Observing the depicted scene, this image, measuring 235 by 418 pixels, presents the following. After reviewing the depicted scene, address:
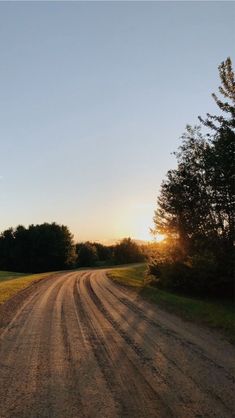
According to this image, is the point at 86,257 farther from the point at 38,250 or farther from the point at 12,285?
the point at 12,285

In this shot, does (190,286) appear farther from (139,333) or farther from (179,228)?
(139,333)

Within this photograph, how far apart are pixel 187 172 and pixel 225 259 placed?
25.2ft

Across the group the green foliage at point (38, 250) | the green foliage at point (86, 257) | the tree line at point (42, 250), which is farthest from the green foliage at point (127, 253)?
the green foliage at point (38, 250)

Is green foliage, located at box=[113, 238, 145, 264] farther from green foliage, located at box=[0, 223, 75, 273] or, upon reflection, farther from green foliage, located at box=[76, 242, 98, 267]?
green foliage, located at box=[0, 223, 75, 273]

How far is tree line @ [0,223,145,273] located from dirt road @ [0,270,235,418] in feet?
246

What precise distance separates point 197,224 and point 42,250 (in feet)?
219

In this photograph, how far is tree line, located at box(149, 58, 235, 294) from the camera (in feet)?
83.4

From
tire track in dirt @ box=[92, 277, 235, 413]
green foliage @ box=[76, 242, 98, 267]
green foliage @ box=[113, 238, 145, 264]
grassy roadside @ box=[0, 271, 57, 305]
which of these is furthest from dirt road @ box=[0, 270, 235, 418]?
green foliage @ box=[76, 242, 98, 267]

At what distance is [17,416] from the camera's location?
640cm

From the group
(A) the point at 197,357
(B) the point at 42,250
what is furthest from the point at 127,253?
(A) the point at 197,357

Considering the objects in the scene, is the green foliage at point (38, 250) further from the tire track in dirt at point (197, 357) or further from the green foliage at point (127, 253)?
the tire track in dirt at point (197, 357)

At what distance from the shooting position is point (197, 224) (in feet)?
93.4

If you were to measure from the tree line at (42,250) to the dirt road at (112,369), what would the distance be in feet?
246

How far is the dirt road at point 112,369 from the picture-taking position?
266 inches
